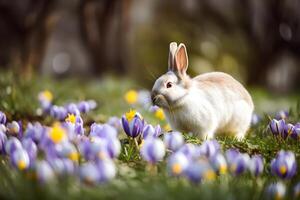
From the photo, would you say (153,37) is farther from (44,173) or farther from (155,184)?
(44,173)

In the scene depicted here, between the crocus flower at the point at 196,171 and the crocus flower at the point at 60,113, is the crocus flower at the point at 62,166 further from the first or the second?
the crocus flower at the point at 60,113

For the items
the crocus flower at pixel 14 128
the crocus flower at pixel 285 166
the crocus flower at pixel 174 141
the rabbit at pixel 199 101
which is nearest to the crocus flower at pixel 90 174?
the crocus flower at pixel 174 141

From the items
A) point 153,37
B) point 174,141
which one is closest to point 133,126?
point 174,141

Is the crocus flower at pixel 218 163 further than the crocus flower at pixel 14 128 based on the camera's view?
No

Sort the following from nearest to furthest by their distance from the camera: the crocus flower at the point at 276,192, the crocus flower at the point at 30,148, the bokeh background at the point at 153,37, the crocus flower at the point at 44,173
→ the crocus flower at the point at 44,173
the crocus flower at the point at 276,192
the crocus flower at the point at 30,148
the bokeh background at the point at 153,37

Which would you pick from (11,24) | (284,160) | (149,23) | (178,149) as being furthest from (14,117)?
(149,23)

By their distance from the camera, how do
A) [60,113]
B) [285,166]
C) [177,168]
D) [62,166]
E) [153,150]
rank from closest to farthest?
[62,166] < [177,168] < [153,150] < [285,166] < [60,113]

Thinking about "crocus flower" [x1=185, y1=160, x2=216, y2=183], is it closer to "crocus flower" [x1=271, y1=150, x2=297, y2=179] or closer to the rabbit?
"crocus flower" [x1=271, y1=150, x2=297, y2=179]
